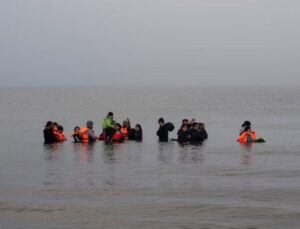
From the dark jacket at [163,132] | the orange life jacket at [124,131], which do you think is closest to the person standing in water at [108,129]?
the orange life jacket at [124,131]

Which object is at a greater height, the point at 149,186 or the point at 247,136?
the point at 247,136

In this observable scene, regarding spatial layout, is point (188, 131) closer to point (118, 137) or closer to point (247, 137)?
point (247, 137)

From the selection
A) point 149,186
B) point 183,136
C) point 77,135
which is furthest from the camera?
point 77,135

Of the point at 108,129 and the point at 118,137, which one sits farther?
the point at 118,137

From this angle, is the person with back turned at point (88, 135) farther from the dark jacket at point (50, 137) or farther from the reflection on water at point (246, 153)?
the reflection on water at point (246, 153)

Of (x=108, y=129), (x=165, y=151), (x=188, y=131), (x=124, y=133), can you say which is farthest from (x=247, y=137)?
(x=108, y=129)

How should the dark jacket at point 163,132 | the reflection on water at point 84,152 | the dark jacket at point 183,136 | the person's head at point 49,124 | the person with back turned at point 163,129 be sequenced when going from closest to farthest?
the reflection on water at point 84,152 → the person's head at point 49,124 → the dark jacket at point 183,136 → the person with back turned at point 163,129 → the dark jacket at point 163,132

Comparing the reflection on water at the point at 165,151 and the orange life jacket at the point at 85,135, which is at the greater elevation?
the orange life jacket at the point at 85,135

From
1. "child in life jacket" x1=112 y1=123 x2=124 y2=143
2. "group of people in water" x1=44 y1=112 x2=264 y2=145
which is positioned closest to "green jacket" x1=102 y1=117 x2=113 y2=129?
"group of people in water" x1=44 y1=112 x2=264 y2=145

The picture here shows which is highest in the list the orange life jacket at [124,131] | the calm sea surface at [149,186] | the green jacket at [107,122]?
the green jacket at [107,122]

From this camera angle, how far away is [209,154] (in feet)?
94.4

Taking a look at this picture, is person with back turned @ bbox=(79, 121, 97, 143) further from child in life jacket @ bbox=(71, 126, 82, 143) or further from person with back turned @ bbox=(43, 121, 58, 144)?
person with back turned @ bbox=(43, 121, 58, 144)

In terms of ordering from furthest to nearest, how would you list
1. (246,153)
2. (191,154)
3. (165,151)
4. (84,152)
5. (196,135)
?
(196,135) < (165,151) < (84,152) < (246,153) < (191,154)

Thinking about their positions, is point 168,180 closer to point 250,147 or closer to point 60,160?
point 60,160
